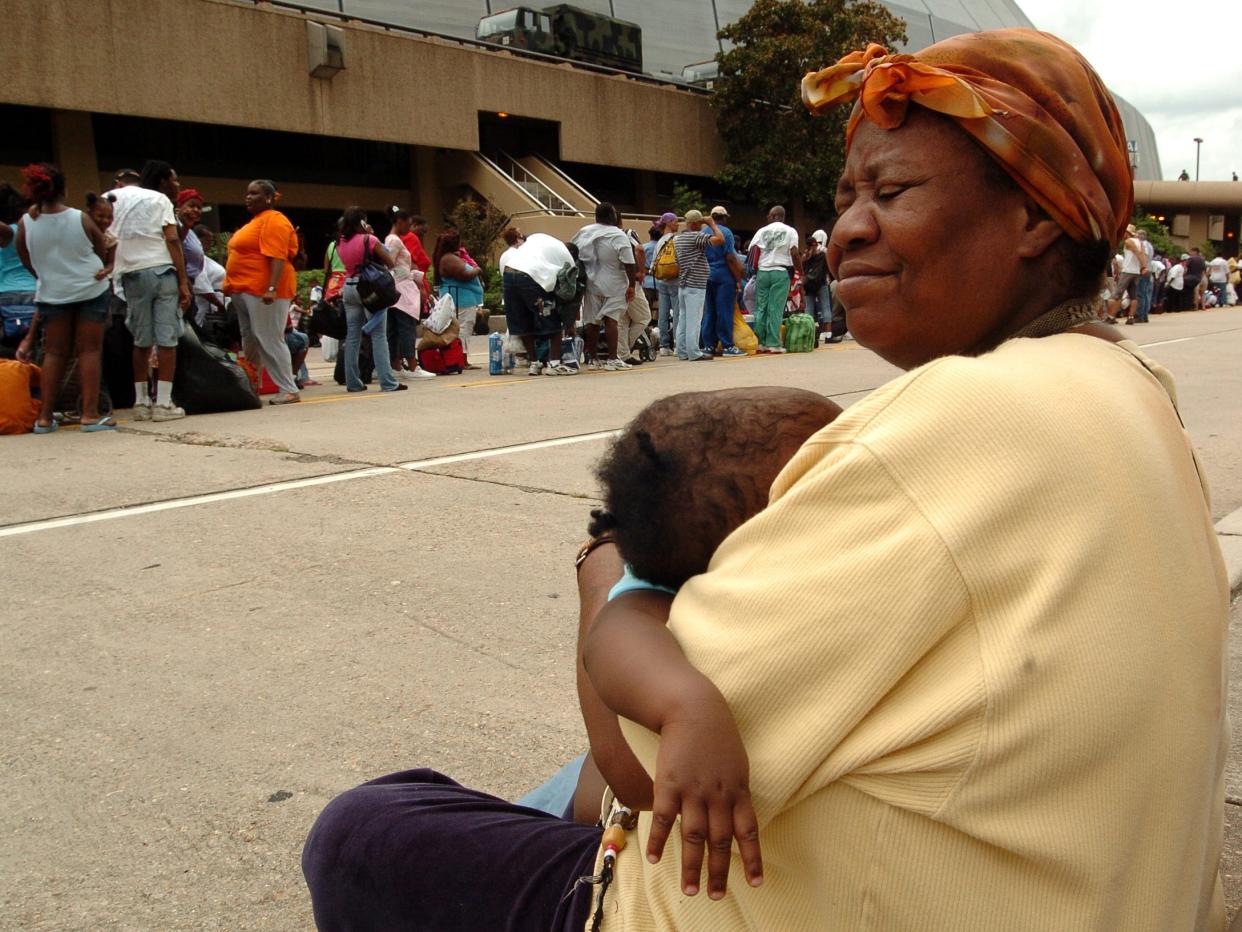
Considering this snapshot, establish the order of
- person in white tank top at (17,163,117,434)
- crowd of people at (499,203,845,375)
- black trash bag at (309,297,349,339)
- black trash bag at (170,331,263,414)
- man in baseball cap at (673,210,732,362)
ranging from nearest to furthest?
person in white tank top at (17,163,117,434) → black trash bag at (170,331,263,414) → black trash bag at (309,297,349,339) → crowd of people at (499,203,845,375) → man in baseball cap at (673,210,732,362)

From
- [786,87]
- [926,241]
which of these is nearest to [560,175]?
[786,87]

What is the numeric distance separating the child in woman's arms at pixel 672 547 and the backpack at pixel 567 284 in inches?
414

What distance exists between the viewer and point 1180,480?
42.8 inches

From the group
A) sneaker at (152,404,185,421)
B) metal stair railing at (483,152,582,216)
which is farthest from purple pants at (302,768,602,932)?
metal stair railing at (483,152,582,216)

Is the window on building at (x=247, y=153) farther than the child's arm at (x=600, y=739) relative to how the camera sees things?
Yes

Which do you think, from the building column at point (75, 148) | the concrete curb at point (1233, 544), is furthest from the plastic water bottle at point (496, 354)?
the building column at point (75, 148)

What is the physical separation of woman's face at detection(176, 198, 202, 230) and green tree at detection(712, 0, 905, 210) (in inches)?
1123

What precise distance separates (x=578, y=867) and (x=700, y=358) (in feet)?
42.1

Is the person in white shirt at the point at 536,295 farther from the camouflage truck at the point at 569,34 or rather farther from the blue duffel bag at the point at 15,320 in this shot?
the camouflage truck at the point at 569,34

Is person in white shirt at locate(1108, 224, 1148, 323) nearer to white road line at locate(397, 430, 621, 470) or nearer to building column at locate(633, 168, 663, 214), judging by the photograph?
white road line at locate(397, 430, 621, 470)

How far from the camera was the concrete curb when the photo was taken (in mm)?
4180

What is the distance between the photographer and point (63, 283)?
25.9ft

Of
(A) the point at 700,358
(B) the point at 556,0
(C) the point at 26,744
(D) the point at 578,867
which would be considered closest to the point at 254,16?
(B) the point at 556,0

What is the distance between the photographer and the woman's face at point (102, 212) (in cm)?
849
